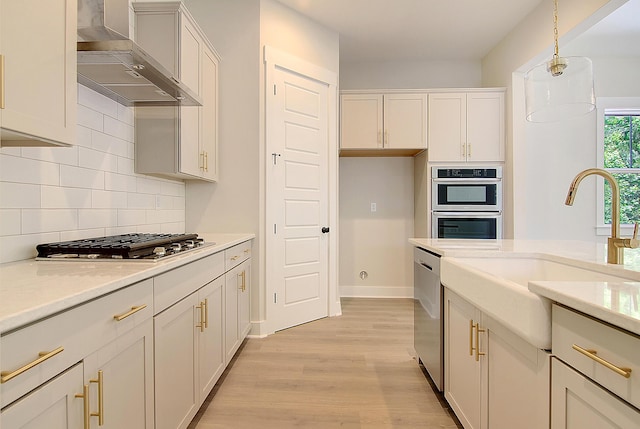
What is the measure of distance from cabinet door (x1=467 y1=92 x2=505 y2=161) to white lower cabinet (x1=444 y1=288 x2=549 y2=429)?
8.71 ft

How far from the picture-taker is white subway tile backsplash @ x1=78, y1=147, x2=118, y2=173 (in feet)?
6.16

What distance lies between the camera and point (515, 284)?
1123mm

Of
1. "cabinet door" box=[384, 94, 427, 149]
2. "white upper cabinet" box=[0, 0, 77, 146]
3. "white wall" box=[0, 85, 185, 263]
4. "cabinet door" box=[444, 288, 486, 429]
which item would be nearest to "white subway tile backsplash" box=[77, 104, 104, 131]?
"white wall" box=[0, 85, 185, 263]

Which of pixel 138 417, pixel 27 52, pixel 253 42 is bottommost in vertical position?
pixel 138 417

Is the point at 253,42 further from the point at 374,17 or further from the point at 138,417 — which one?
the point at 138,417

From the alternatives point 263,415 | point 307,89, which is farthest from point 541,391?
point 307,89

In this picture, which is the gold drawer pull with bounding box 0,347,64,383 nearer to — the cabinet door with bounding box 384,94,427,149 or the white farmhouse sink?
the white farmhouse sink

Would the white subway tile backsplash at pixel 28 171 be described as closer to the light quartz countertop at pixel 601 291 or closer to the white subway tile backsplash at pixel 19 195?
the white subway tile backsplash at pixel 19 195

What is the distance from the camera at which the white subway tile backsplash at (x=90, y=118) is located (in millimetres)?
1864

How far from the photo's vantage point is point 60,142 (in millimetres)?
1251

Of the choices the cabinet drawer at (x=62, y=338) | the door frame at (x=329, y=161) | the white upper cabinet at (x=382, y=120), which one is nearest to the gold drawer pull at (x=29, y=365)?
the cabinet drawer at (x=62, y=338)

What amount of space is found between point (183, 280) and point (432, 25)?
3637mm

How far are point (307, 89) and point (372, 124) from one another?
0.97 m

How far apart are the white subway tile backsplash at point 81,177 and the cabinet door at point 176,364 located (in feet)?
2.78
